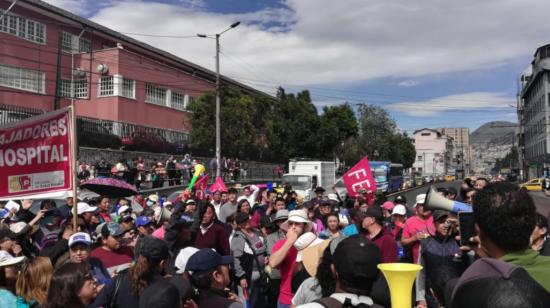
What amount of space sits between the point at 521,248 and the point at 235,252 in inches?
181

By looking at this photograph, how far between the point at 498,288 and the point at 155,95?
39.7 metres

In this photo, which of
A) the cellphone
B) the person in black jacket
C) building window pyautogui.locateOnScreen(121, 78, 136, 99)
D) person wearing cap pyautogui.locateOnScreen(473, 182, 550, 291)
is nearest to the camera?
person wearing cap pyautogui.locateOnScreen(473, 182, 550, 291)

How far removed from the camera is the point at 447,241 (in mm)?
4551

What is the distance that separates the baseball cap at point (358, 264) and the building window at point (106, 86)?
3447 centimetres

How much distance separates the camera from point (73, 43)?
33594 millimetres

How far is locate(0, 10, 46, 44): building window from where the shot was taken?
27.8 m

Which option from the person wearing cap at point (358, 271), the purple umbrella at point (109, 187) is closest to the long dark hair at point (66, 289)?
the person wearing cap at point (358, 271)

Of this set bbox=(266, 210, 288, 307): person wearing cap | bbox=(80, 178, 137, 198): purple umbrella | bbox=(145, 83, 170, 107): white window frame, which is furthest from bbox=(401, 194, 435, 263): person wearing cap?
bbox=(145, 83, 170, 107): white window frame

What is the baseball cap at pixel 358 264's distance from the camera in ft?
7.77

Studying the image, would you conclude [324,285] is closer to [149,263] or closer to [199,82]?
[149,263]

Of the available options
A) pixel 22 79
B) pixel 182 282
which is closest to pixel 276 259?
pixel 182 282

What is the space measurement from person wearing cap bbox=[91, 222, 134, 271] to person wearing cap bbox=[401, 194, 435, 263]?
10.1 feet

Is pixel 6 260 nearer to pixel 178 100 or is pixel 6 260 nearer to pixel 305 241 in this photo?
pixel 305 241

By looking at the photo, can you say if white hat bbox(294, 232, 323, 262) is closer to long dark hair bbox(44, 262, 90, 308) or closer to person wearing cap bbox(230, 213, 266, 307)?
person wearing cap bbox(230, 213, 266, 307)
